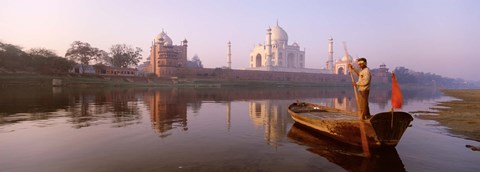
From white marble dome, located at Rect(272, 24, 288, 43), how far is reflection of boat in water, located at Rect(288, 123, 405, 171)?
87964mm

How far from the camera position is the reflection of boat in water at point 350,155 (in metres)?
6.38

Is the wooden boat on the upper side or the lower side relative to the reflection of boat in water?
upper

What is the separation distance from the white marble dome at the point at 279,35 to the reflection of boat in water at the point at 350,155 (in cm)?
8796

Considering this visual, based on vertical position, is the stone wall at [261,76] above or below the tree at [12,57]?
below

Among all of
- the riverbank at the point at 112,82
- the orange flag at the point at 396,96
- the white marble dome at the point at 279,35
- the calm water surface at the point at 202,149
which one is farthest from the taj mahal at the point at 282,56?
the orange flag at the point at 396,96

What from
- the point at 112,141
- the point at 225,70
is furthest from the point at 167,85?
the point at 112,141

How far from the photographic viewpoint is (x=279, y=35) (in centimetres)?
9575

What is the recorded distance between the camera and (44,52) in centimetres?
5050

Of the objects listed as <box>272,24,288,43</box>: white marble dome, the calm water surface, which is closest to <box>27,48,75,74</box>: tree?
the calm water surface

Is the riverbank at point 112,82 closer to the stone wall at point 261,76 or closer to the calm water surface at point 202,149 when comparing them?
the stone wall at point 261,76

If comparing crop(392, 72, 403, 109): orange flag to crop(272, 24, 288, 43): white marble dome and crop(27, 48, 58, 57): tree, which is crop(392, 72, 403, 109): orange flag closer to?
crop(27, 48, 58, 57): tree

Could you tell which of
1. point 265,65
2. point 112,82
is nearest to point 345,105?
point 112,82

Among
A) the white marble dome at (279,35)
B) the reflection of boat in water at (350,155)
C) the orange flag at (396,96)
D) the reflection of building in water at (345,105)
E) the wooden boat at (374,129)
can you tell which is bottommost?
the reflection of building in water at (345,105)

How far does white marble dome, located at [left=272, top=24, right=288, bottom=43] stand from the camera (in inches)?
3757
